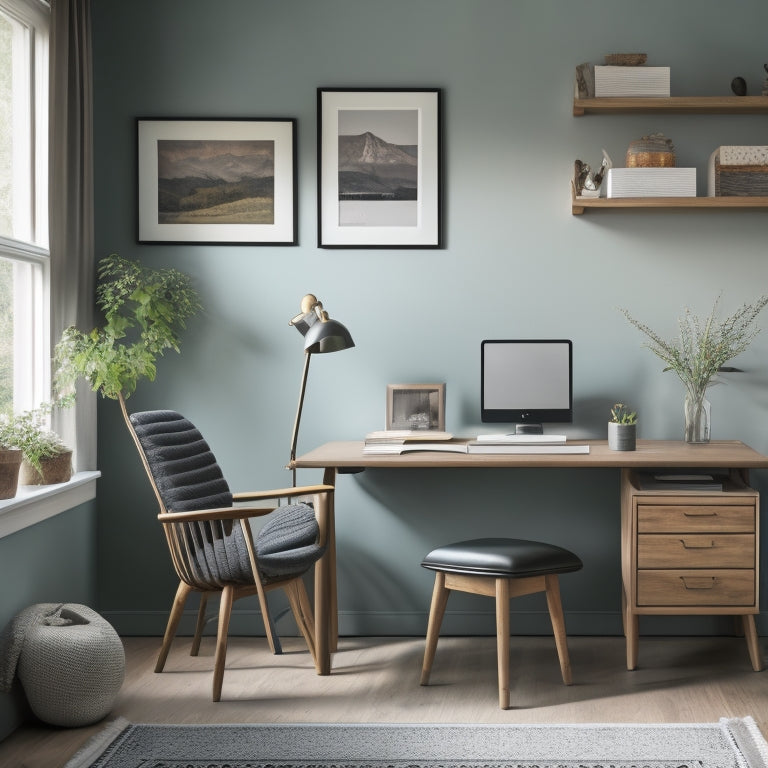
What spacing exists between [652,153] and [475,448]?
1.33 metres

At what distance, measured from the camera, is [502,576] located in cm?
282

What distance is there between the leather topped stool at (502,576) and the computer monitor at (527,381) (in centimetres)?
61

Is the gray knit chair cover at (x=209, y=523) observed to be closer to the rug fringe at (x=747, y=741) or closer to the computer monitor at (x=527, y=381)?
the computer monitor at (x=527, y=381)

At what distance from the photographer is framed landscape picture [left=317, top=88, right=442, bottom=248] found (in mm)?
3596

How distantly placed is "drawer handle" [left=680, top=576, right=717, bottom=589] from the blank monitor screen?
2.48ft

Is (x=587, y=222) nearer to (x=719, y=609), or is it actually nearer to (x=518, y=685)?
(x=719, y=609)

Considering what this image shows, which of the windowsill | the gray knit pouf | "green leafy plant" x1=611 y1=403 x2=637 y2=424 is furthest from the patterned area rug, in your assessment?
"green leafy plant" x1=611 y1=403 x2=637 y2=424

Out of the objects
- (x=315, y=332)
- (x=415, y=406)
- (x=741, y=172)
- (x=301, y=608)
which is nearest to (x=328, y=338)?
(x=315, y=332)

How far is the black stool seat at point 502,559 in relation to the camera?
9.26 ft

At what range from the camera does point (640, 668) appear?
317cm

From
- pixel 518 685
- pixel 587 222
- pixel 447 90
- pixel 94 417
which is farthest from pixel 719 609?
pixel 94 417

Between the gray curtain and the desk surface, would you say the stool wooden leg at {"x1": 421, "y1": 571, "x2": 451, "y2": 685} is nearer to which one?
the desk surface

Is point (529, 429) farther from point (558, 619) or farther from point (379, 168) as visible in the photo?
point (379, 168)

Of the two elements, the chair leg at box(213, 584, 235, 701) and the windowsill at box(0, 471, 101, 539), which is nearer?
the windowsill at box(0, 471, 101, 539)
